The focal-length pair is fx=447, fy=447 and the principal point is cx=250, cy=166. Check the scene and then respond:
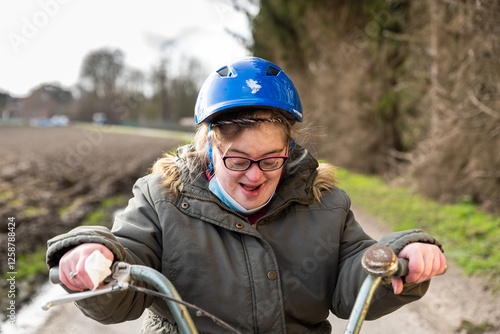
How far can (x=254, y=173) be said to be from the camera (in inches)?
77.9

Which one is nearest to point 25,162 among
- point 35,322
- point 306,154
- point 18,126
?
point 35,322

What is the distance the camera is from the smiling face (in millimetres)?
1981

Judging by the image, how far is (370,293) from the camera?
1.48 meters

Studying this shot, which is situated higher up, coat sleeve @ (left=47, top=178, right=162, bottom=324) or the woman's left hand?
the woman's left hand

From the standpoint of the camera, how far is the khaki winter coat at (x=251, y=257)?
6.25ft

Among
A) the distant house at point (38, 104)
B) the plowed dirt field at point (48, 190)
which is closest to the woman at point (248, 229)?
the plowed dirt field at point (48, 190)

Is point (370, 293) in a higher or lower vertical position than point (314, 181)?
lower

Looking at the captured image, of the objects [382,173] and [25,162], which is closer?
[382,173]

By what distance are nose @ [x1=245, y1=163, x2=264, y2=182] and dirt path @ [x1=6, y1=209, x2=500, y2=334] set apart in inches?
96.0

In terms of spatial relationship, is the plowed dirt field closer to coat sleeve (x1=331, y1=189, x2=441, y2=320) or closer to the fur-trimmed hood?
the fur-trimmed hood

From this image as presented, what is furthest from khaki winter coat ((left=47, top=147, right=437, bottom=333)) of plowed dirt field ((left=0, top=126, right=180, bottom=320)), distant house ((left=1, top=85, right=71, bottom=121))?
distant house ((left=1, top=85, right=71, bottom=121))

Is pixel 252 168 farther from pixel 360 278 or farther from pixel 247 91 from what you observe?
pixel 360 278

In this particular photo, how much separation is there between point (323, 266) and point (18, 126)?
4105 centimetres

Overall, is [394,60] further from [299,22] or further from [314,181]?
[314,181]
